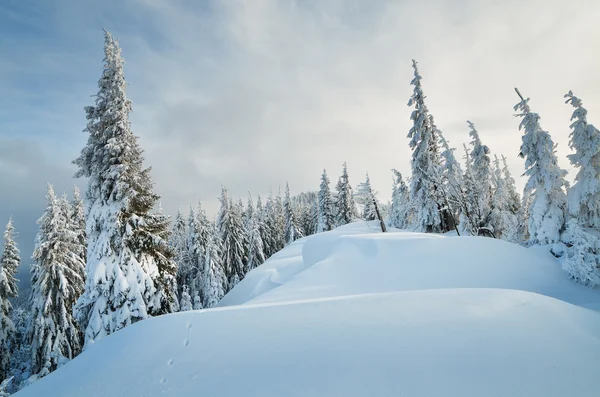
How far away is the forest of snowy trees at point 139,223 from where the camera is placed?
39.6 ft

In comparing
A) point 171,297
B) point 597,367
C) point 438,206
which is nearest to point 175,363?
point 597,367

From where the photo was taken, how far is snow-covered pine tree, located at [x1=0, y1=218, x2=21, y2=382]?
19.7 meters

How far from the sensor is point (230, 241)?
40.3 meters

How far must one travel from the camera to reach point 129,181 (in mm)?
12734

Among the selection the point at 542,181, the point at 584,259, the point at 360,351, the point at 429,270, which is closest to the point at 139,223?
the point at 360,351

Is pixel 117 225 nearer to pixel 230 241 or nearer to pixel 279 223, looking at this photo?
pixel 230 241

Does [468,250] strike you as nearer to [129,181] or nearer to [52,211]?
[129,181]

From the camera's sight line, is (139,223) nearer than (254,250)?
Yes

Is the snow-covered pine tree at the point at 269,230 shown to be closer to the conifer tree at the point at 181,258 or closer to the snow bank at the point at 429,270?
the conifer tree at the point at 181,258

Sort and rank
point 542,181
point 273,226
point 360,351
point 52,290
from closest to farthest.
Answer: point 360,351 < point 542,181 < point 52,290 < point 273,226

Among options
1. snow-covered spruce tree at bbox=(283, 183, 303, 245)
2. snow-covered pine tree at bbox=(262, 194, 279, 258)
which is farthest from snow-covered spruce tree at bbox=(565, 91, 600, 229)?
snow-covered pine tree at bbox=(262, 194, 279, 258)

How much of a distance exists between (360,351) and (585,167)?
16514 millimetres

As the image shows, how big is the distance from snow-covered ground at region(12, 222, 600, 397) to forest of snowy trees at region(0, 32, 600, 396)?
377cm

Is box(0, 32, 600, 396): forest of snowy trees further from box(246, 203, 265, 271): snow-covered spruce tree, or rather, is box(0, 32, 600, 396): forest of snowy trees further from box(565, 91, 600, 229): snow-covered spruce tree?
box(246, 203, 265, 271): snow-covered spruce tree
